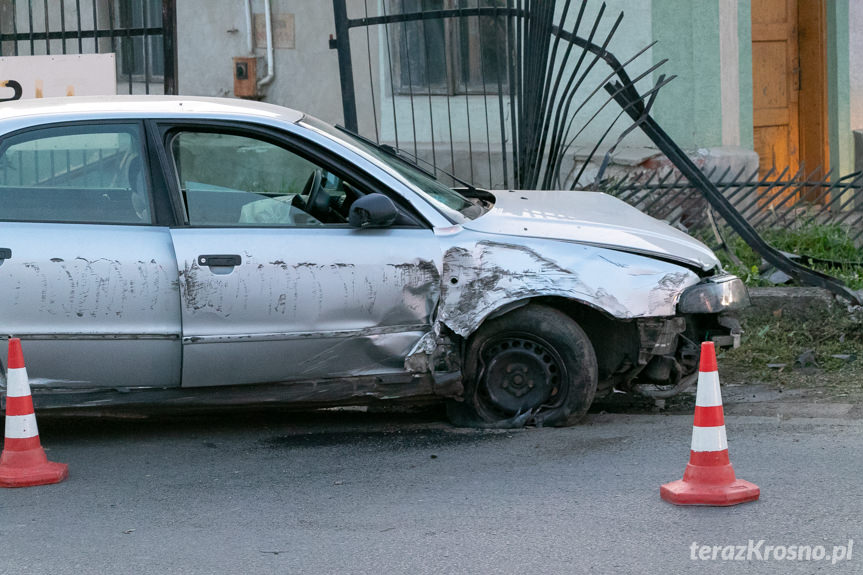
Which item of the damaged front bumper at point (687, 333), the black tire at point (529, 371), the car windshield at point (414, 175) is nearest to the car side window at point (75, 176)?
the car windshield at point (414, 175)

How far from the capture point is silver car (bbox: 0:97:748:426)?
5137 millimetres

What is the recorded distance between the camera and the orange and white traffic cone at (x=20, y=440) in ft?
15.7

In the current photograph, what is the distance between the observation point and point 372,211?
517 centimetres

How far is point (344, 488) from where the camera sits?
4766 mm

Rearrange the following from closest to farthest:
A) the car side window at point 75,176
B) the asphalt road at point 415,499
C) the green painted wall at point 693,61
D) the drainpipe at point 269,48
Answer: the asphalt road at point 415,499 → the car side window at point 75,176 → the green painted wall at point 693,61 → the drainpipe at point 269,48

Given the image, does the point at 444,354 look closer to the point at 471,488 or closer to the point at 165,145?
the point at 471,488

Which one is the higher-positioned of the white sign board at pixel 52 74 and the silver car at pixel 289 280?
the white sign board at pixel 52 74

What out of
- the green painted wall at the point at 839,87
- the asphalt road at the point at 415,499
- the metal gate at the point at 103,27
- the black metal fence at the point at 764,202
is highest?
the metal gate at the point at 103,27

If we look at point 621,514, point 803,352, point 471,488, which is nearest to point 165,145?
→ point 471,488

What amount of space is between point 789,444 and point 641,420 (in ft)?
2.83

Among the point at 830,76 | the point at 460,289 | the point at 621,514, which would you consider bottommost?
the point at 621,514

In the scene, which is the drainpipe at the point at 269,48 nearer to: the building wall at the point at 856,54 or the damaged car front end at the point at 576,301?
the building wall at the point at 856,54

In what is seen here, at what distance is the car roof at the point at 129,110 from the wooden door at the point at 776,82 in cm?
729

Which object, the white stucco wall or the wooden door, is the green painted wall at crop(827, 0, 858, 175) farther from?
the white stucco wall
